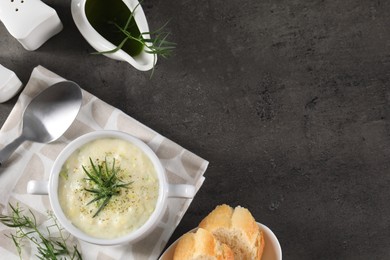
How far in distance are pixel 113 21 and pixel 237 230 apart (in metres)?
0.59

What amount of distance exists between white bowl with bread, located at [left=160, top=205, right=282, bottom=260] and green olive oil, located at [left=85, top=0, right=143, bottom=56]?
1.49ft

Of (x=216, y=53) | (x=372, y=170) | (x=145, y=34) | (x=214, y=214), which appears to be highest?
(x=145, y=34)

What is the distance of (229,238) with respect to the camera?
4.93ft

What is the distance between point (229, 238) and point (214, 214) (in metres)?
0.07

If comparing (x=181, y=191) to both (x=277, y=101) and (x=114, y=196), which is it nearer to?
(x=114, y=196)

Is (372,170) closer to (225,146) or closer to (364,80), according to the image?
(364,80)

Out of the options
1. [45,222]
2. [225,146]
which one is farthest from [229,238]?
[45,222]

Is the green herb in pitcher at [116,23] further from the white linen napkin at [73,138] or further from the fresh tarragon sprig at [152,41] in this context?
the white linen napkin at [73,138]

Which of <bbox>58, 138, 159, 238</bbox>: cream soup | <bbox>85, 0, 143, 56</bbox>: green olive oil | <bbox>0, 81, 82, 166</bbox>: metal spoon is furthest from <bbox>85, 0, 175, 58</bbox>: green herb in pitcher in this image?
<bbox>58, 138, 159, 238</bbox>: cream soup

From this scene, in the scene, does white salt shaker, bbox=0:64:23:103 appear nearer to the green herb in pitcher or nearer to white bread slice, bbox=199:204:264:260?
the green herb in pitcher

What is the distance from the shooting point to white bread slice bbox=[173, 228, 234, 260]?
1428mm

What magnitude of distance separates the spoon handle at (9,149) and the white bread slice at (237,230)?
0.49 meters

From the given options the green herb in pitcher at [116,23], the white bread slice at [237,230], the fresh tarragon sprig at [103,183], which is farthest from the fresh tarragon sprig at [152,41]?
the white bread slice at [237,230]

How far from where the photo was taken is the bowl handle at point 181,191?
4.62 feet
